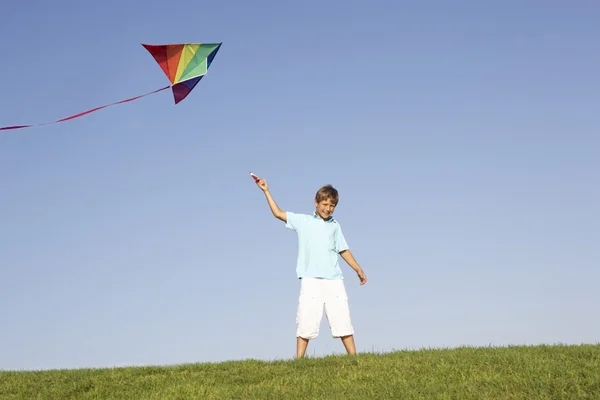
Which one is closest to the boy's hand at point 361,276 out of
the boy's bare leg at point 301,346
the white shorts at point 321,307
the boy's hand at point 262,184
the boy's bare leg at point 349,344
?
the white shorts at point 321,307

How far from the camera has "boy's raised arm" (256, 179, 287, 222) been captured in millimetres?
11211

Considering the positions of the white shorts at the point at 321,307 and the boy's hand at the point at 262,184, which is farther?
the boy's hand at the point at 262,184

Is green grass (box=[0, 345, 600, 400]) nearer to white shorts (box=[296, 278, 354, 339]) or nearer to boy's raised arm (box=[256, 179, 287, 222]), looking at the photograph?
white shorts (box=[296, 278, 354, 339])

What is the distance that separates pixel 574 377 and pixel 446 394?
182cm

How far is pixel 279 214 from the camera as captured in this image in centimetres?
1151

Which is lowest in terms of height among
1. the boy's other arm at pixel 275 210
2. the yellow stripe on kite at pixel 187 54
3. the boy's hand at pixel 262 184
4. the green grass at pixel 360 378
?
the green grass at pixel 360 378

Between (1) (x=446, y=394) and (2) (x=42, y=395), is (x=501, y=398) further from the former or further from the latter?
(2) (x=42, y=395)

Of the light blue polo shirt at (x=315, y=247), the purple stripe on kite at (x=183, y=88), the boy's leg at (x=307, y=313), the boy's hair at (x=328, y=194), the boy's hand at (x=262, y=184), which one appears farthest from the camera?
the purple stripe on kite at (x=183, y=88)

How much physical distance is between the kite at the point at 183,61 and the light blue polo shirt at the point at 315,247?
2.87 meters

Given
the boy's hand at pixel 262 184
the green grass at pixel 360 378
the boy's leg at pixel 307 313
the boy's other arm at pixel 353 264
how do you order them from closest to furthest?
1. the green grass at pixel 360 378
2. the boy's leg at pixel 307 313
3. the boy's hand at pixel 262 184
4. the boy's other arm at pixel 353 264

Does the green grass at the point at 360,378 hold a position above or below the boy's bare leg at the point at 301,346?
below

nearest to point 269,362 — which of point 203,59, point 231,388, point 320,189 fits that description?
point 231,388

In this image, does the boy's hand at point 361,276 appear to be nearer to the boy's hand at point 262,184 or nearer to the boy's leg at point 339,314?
the boy's leg at point 339,314

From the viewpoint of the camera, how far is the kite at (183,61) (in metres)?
12.2
